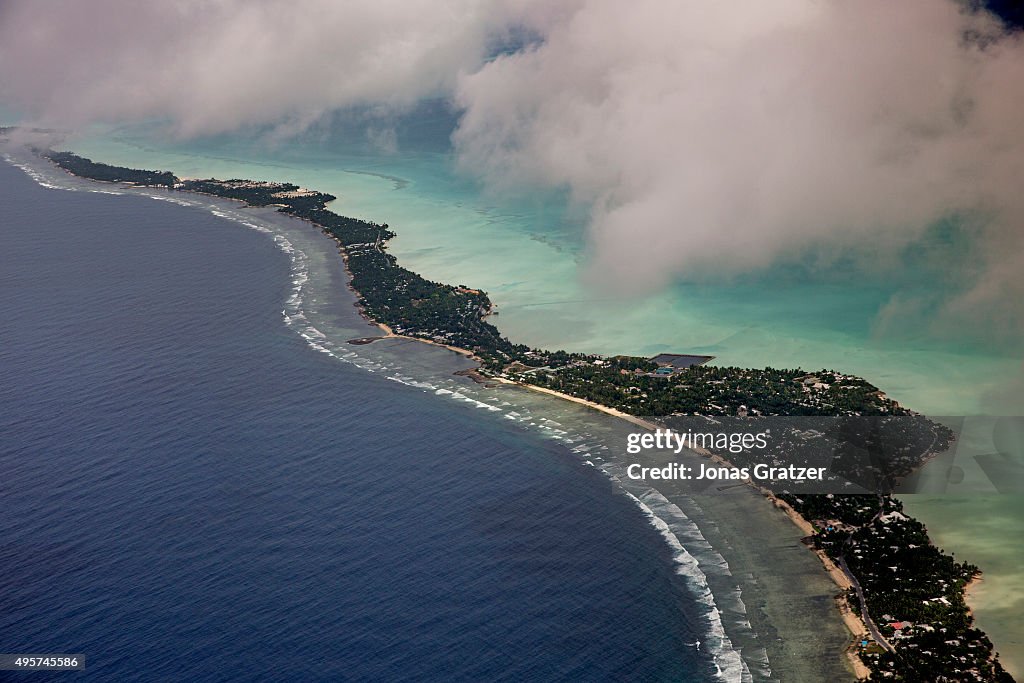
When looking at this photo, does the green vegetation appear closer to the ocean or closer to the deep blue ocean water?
the ocean

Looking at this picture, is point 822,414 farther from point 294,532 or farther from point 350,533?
point 294,532

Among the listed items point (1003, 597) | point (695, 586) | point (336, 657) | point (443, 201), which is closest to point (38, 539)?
point (336, 657)

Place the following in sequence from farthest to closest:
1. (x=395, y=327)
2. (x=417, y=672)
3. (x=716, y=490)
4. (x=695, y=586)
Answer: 1. (x=395, y=327)
2. (x=716, y=490)
3. (x=695, y=586)
4. (x=417, y=672)

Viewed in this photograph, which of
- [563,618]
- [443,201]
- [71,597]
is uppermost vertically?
[443,201]

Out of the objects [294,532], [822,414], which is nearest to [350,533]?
[294,532]

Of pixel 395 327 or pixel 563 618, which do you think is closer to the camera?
pixel 563 618

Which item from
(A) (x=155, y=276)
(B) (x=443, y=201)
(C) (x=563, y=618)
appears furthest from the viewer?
(B) (x=443, y=201)

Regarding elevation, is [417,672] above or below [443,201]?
below

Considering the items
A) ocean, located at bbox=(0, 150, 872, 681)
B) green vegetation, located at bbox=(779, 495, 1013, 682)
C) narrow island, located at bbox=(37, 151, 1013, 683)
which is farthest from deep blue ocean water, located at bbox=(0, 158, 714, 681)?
green vegetation, located at bbox=(779, 495, 1013, 682)

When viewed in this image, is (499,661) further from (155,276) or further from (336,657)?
(155,276)
